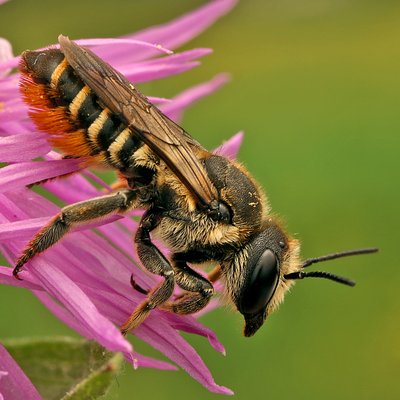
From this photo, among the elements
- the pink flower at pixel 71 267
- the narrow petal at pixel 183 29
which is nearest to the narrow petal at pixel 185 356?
the pink flower at pixel 71 267

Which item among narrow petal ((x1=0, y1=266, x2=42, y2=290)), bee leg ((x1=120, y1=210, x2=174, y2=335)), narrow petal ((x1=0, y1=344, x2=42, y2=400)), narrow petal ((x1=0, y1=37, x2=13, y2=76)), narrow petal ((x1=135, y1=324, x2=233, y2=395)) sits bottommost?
narrow petal ((x1=0, y1=344, x2=42, y2=400))

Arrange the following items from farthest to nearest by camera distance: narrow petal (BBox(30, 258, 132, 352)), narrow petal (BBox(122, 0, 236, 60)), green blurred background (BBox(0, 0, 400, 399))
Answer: green blurred background (BBox(0, 0, 400, 399))
narrow petal (BBox(122, 0, 236, 60))
narrow petal (BBox(30, 258, 132, 352))

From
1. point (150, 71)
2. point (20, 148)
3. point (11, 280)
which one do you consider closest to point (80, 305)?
point (11, 280)

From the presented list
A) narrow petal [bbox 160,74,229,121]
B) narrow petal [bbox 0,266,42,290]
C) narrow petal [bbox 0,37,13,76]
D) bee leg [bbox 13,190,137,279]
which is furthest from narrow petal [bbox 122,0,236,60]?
narrow petal [bbox 0,266,42,290]

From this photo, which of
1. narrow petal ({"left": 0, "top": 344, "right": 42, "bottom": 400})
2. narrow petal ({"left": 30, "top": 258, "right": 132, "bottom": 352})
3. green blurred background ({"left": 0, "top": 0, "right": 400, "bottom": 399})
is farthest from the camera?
green blurred background ({"left": 0, "top": 0, "right": 400, "bottom": 399})

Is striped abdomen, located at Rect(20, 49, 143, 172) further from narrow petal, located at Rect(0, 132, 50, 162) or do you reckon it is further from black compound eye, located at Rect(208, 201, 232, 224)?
black compound eye, located at Rect(208, 201, 232, 224)

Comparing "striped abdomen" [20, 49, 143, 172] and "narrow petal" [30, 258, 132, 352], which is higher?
"striped abdomen" [20, 49, 143, 172]

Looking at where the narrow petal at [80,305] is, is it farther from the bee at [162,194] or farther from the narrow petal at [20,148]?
the narrow petal at [20,148]

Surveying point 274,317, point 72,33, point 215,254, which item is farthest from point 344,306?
point 72,33
